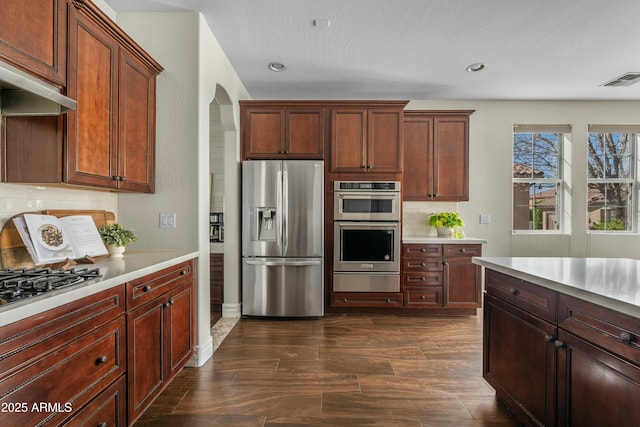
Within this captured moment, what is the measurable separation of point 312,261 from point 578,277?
104 inches

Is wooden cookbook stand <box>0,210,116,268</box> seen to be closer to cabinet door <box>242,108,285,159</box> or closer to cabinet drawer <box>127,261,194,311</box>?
cabinet drawer <box>127,261,194,311</box>

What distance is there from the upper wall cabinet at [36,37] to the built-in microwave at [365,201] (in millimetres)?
2799

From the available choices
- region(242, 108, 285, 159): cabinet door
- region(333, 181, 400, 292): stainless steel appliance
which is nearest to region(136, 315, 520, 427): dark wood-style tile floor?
region(333, 181, 400, 292): stainless steel appliance

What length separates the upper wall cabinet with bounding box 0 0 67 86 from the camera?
1.50 m

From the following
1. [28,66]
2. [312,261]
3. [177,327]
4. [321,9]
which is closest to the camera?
[28,66]

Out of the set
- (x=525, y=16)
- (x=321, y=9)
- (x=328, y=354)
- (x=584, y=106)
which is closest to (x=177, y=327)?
(x=328, y=354)

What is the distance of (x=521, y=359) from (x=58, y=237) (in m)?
2.58

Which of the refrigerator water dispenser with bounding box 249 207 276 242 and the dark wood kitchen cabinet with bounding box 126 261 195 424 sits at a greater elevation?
the refrigerator water dispenser with bounding box 249 207 276 242

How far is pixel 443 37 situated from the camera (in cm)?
314

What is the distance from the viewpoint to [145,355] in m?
1.95

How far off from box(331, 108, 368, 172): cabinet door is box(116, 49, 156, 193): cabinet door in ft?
6.58

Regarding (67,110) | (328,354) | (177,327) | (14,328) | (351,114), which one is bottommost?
(328,354)

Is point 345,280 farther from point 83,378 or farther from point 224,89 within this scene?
point 83,378

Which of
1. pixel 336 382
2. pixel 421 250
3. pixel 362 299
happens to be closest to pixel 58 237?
pixel 336 382
